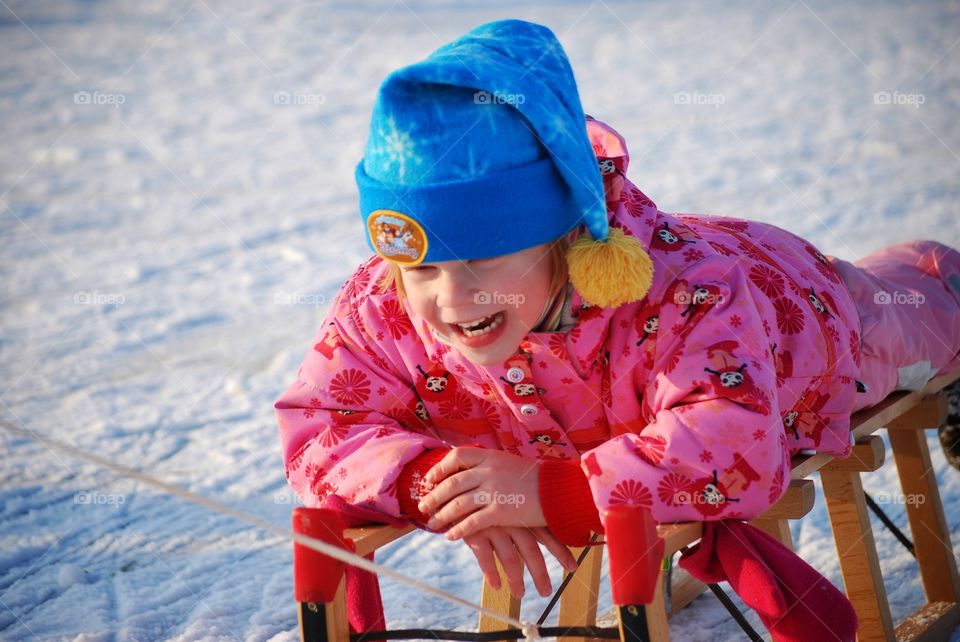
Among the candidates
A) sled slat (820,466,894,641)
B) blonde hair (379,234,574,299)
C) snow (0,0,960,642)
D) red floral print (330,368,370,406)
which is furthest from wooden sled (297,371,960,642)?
blonde hair (379,234,574,299)

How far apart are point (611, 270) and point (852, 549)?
0.70 m

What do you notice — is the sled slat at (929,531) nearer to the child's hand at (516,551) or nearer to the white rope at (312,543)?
the child's hand at (516,551)

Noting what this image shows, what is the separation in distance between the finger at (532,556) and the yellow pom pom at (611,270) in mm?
315

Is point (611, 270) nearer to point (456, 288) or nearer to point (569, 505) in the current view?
point (456, 288)

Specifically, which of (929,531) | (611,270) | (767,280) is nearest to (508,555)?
(611,270)

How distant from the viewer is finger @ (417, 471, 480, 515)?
139 cm

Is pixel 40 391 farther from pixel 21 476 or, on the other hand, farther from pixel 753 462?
pixel 753 462

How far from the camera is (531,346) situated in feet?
4.96

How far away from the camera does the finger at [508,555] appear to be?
139cm

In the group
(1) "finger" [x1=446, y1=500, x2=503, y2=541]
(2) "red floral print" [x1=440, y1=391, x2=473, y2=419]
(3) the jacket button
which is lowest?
(1) "finger" [x1=446, y1=500, x2=503, y2=541]

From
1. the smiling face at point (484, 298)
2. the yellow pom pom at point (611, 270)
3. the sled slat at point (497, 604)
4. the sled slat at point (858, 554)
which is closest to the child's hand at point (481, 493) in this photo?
the smiling face at point (484, 298)

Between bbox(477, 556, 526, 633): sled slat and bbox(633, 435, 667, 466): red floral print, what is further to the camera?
bbox(477, 556, 526, 633): sled slat

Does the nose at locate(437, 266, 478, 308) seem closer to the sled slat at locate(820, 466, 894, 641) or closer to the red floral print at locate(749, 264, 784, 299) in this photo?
the red floral print at locate(749, 264, 784, 299)

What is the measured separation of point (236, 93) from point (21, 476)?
4538 mm
